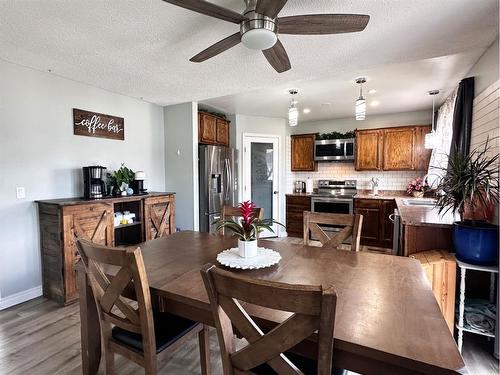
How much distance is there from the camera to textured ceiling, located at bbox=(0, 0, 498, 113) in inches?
67.4

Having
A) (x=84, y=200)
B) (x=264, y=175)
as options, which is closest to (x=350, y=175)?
(x=264, y=175)

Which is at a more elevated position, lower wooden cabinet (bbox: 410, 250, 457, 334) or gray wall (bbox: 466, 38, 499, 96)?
gray wall (bbox: 466, 38, 499, 96)

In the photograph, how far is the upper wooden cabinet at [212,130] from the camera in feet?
14.0

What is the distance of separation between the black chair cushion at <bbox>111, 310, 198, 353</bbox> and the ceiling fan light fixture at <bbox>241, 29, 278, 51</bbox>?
1679 mm

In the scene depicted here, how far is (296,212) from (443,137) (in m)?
2.74

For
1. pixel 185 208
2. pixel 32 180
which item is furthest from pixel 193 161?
pixel 32 180

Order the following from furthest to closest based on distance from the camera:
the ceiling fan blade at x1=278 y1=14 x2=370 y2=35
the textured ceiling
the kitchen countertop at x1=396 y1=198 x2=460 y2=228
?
the kitchen countertop at x1=396 y1=198 x2=460 y2=228, the textured ceiling, the ceiling fan blade at x1=278 y1=14 x2=370 y2=35

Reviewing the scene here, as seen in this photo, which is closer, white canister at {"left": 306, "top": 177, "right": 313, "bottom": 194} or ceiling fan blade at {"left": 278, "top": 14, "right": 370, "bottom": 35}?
ceiling fan blade at {"left": 278, "top": 14, "right": 370, "bottom": 35}

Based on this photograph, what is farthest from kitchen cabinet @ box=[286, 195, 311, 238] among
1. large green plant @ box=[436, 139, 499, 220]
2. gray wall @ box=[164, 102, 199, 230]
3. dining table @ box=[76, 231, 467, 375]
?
dining table @ box=[76, 231, 467, 375]

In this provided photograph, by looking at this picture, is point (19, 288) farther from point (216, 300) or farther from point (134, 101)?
point (216, 300)

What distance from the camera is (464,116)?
2.68 metres

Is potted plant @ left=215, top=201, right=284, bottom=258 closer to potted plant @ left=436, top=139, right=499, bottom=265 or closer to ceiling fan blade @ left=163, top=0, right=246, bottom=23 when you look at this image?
ceiling fan blade @ left=163, top=0, right=246, bottom=23

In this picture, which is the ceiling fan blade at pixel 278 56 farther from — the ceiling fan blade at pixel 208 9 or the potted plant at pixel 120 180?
the potted plant at pixel 120 180

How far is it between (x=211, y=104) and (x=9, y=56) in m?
2.57
